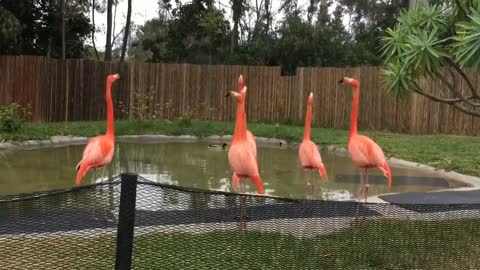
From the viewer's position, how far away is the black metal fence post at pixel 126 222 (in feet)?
9.09

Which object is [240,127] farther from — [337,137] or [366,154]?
[337,137]

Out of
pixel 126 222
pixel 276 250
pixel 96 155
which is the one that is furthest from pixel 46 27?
pixel 126 222

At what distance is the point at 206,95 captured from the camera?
58.4ft

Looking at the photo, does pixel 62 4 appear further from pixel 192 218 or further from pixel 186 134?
pixel 192 218

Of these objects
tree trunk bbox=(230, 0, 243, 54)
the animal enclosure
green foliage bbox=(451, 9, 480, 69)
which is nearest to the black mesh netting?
green foliage bbox=(451, 9, 480, 69)

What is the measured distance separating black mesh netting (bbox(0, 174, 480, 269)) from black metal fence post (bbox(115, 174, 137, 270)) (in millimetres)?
159

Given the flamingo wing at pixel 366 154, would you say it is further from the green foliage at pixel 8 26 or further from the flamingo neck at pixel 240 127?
the green foliage at pixel 8 26

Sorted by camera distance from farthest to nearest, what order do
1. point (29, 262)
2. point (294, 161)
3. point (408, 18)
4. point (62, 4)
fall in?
point (62, 4), point (294, 161), point (408, 18), point (29, 262)

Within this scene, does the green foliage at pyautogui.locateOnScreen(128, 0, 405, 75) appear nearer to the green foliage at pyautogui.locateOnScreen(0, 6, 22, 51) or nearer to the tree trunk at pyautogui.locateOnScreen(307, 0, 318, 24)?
the tree trunk at pyautogui.locateOnScreen(307, 0, 318, 24)

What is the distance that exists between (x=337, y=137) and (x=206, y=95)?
565 cm

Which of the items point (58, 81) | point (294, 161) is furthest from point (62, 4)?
point (294, 161)

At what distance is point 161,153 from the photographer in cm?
1139

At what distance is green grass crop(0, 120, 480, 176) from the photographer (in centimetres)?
988

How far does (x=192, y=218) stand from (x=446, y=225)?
1.79 meters
